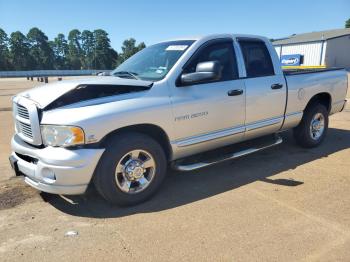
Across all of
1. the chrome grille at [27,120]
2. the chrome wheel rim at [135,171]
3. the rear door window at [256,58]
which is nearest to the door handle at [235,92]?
the rear door window at [256,58]

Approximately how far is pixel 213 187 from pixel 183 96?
4.19ft

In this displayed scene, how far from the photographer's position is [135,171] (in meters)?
3.91

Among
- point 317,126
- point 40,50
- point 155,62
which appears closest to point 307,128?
point 317,126

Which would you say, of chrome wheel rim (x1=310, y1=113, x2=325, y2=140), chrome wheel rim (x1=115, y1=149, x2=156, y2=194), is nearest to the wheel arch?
chrome wheel rim (x1=115, y1=149, x2=156, y2=194)

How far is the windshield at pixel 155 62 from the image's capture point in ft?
14.2

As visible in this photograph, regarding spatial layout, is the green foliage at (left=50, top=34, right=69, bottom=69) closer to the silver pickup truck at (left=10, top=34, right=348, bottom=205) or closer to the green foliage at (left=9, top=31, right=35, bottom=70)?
the green foliage at (left=9, top=31, right=35, bottom=70)

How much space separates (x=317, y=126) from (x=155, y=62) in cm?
340

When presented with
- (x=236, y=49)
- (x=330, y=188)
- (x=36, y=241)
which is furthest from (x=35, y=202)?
(x=330, y=188)

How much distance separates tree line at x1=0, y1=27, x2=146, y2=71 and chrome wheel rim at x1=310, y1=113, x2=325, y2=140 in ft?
282

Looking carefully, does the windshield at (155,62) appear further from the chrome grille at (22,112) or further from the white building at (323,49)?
the white building at (323,49)

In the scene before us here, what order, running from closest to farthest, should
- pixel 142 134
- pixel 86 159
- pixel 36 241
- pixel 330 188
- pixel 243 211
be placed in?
1. pixel 36 241
2. pixel 86 159
3. pixel 243 211
4. pixel 142 134
5. pixel 330 188

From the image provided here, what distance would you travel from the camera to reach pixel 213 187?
14.7ft

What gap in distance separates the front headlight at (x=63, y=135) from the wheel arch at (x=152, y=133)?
28 cm

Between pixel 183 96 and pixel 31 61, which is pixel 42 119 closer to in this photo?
pixel 183 96
